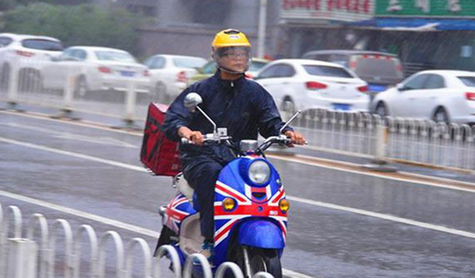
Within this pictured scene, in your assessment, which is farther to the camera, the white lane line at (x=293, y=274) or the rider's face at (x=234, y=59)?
the white lane line at (x=293, y=274)

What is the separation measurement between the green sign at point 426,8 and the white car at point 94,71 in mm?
10803

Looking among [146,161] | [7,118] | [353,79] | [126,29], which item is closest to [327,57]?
[353,79]

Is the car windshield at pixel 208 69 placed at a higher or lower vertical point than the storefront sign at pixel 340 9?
lower

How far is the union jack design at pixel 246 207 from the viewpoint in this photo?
6.52 meters

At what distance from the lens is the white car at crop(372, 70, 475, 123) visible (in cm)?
2208

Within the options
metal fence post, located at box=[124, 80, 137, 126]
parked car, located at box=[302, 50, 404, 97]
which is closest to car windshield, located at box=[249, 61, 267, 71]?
parked car, located at box=[302, 50, 404, 97]

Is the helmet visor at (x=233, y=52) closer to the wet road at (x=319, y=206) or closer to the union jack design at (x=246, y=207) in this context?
the union jack design at (x=246, y=207)

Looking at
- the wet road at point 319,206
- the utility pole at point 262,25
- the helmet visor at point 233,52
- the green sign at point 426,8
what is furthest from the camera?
the utility pole at point 262,25

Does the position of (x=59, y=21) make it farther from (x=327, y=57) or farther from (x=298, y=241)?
(x=298, y=241)

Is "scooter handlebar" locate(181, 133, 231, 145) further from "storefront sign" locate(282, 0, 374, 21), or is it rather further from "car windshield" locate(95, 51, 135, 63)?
"storefront sign" locate(282, 0, 374, 21)

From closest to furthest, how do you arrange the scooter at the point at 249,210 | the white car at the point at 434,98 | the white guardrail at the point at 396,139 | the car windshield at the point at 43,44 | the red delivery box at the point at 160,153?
the scooter at the point at 249,210 → the red delivery box at the point at 160,153 → the white guardrail at the point at 396,139 → the white car at the point at 434,98 → the car windshield at the point at 43,44

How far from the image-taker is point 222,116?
704 centimetres

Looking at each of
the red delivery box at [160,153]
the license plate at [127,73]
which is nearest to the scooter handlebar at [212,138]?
the red delivery box at [160,153]

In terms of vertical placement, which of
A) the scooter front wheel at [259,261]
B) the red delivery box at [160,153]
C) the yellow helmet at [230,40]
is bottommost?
the scooter front wheel at [259,261]
